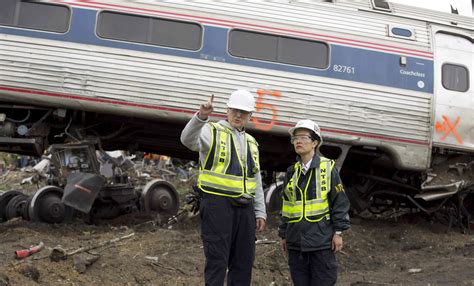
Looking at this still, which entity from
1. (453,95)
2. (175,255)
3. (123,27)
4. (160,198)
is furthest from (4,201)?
(453,95)

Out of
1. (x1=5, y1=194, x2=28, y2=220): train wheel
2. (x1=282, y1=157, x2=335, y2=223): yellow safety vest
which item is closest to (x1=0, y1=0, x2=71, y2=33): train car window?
(x1=5, y1=194, x2=28, y2=220): train wheel

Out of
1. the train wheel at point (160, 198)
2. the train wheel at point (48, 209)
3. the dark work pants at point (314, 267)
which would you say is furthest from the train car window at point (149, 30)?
the dark work pants at point (314, 267)

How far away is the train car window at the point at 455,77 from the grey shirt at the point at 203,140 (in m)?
5.59

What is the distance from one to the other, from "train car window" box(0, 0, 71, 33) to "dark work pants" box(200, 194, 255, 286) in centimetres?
453

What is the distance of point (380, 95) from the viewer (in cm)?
902

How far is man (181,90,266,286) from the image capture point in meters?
4.48

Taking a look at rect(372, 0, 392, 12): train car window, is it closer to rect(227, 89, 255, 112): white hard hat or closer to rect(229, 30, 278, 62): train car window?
rect(229, 30, 278, 62): train car window

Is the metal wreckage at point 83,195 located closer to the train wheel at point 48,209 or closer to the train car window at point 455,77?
the train wheel at point 48,209

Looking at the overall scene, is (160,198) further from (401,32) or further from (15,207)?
(401,32)

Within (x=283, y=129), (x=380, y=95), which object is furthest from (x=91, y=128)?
(x=380, y=95)

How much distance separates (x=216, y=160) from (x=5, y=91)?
14.4ft

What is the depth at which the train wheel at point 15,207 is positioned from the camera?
9320mm

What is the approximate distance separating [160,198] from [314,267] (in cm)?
584

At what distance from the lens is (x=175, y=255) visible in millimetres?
6625
